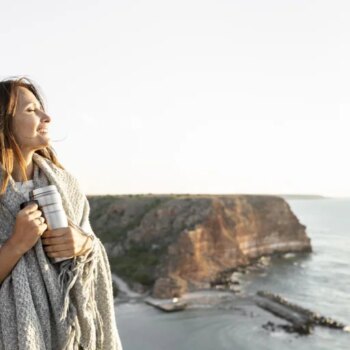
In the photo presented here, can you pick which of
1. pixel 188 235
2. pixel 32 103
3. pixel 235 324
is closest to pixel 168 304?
pixel 235 324

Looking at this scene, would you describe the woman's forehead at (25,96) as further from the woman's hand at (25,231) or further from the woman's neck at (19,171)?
the woman's hand at (25,231)

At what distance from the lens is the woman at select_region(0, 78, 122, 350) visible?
2.13 meters

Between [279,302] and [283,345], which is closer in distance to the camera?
[283,345]

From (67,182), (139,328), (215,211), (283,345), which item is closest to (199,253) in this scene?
(215,211)

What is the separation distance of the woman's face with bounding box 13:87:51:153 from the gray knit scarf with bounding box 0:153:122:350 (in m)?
0.16

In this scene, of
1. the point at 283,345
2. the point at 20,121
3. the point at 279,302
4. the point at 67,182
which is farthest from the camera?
the point at 279,302

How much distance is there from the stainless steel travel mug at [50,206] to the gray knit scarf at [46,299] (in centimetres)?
9

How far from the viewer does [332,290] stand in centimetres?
5641

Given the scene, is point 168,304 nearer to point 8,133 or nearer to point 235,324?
point 235,324

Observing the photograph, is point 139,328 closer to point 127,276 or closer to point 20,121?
point 127,276

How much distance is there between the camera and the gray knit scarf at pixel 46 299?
2.11 meters

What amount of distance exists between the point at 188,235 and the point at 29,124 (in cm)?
4808

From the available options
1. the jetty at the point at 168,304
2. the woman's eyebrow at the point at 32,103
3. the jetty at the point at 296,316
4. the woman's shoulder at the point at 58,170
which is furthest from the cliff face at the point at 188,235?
the woman's eyebrow at the point at 32,103

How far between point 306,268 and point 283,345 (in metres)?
34.2
